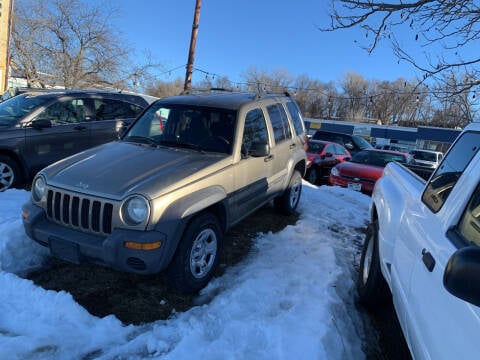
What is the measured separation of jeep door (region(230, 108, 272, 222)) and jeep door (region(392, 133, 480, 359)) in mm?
2049

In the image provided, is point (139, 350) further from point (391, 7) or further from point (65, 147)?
point (391, 7)

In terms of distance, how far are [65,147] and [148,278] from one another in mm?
4175

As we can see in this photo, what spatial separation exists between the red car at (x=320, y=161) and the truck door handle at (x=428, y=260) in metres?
9.80

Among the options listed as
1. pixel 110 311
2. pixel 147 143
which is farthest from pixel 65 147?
pixel 110 311

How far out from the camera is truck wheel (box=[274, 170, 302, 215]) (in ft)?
20.3

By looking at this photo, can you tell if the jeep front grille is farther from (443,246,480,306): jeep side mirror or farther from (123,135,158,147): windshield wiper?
(443,246,480,306): jeep side mirror

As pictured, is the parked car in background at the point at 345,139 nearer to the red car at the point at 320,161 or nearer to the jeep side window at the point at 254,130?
the red car at the point at 320,161

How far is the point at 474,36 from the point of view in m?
6.07

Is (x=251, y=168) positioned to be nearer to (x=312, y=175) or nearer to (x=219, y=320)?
(x=219, y=320)

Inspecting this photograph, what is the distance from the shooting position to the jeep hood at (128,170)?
3.36 m

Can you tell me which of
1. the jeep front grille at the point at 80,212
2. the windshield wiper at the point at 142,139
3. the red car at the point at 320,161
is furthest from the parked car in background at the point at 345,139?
the jeep front grille at the point at 80,212

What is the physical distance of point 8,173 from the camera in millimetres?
6320

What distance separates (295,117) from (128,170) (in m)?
3.65

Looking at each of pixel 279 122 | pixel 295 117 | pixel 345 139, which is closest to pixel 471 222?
pixel 279 122
